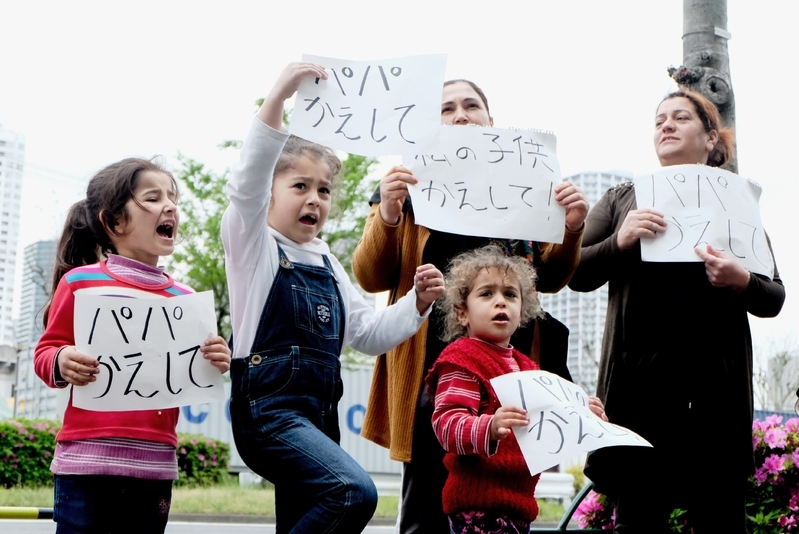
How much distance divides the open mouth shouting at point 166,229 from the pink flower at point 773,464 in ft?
9.53

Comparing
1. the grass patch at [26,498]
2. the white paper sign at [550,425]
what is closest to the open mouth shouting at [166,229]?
the white paper sign at [550,425]

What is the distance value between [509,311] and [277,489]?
0.86m

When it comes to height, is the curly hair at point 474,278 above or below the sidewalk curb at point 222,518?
above

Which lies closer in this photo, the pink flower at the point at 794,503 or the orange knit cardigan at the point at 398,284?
the orange knit cardigan at the point at 398,284

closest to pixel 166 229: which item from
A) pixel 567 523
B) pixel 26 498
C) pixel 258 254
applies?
pixel 258 254

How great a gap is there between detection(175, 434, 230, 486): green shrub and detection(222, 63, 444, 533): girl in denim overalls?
11.6 meters

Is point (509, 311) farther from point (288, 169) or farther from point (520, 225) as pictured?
point (288, 169)

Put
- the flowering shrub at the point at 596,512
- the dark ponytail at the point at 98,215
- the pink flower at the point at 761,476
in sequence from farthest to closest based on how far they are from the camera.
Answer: the flowering shrub at the point at 596,512, the pink flower at the point at 761,476, the dark ponytail at the point at 98,215

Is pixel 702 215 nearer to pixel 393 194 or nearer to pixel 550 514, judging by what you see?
pixel 393 194

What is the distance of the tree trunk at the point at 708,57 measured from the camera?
4387 mm

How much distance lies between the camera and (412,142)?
10.0ft

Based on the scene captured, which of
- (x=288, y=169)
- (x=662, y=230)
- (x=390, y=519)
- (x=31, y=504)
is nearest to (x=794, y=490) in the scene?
(x=662, y=230)

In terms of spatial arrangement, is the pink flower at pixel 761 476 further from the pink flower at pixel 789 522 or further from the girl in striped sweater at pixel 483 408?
the girl in striped sweater at pixel 483 408

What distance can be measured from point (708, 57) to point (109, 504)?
11.0 ft
